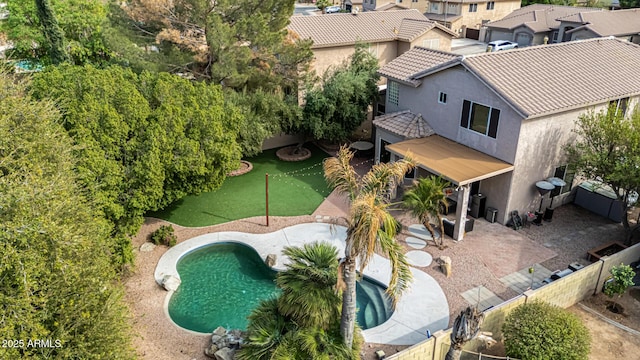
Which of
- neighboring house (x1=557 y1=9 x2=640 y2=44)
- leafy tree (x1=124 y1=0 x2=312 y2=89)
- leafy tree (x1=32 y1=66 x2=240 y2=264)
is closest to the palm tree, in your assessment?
Result: leafy tree (x1=32 y1=66 x2=240 y2=264)

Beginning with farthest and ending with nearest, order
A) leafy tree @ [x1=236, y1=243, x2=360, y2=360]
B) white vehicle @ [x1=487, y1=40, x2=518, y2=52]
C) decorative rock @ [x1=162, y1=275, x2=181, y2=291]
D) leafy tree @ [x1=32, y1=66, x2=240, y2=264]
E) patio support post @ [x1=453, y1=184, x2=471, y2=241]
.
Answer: white vehicle @ [x1=487, y1=40, x2=518, y2=52], patio support post @ [x1=453, y1=184, x2=471, y2=241], decorative rock @ [x1=162, y1=275, x2=181, y2=291], leafy tree @ [x1=32, y1=66, x2=240, y2=264], leafy tree @ [x1=236, y1=243, x2=360, y2=360]

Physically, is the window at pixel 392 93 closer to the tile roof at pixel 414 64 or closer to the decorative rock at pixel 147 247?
the tile roof at pixel 414 64

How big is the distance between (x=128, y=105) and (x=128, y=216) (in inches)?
185

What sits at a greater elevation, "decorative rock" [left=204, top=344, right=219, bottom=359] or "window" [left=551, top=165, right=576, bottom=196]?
"window" [left=551, top=165, right=576, bottom=196]

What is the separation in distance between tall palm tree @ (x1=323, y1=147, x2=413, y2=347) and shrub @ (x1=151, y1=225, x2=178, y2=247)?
1202 centimetres

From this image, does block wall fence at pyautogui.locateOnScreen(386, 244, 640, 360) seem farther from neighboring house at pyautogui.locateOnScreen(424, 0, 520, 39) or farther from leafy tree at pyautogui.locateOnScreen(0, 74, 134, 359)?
neighboring house at pyautogui.locateOnScreen(424, 0, 520, 39)

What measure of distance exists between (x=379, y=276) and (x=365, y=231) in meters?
9.40

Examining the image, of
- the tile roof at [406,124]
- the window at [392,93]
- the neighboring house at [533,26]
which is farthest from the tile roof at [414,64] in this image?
the neighboring house at [533,26]

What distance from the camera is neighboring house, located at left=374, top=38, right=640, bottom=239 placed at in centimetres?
2214

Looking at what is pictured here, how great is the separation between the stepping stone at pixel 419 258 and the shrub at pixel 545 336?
5.92 meters

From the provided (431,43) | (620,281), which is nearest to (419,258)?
(620,281)

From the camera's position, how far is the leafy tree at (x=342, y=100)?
29828mm

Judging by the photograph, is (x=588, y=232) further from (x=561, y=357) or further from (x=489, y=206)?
(x=561, y=357)

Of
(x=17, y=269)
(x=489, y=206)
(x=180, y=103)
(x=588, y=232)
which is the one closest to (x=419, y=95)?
(x=489, y=206)
